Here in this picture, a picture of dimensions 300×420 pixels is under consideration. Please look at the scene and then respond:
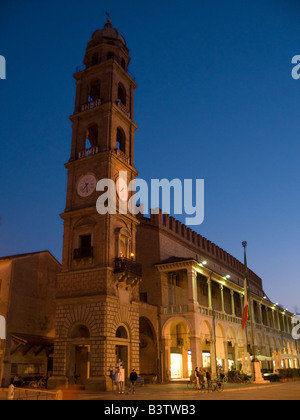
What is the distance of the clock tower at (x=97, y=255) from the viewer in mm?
29234

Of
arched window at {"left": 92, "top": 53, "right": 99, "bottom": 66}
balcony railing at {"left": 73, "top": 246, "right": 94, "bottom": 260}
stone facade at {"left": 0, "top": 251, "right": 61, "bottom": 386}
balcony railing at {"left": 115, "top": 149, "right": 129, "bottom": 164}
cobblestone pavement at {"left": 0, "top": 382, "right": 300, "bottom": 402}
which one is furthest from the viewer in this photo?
arched window at {"left": 92, "top": 53, "right": 99, "bottom": 66}

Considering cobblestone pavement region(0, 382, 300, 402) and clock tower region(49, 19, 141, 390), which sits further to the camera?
clock tower region(49, 19, 141, 390)

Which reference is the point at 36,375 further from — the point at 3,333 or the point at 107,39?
the point at 107,39

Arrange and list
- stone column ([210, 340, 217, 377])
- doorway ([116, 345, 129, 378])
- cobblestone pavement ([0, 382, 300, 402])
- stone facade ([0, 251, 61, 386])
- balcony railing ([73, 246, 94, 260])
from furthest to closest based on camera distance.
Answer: stone column ([210, 340, 217, 377]) < stone facade ([0, 251, 61, 386]) < balcony railing ([73, 246, 94, 260]) < doorway ([116, 345, 129, 378]) < cobblestone pavement ([0, 382, 300, 402])

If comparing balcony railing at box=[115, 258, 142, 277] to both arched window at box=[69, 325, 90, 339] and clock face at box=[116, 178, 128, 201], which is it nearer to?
arched window at box=[69, 325, 90, 339]

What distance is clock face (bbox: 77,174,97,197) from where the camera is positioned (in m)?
33.0

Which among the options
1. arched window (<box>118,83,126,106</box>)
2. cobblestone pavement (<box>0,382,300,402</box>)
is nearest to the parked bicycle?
cobblestone pavement (<box>0,382,300,402</box>)

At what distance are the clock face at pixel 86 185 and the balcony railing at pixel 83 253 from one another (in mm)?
4412

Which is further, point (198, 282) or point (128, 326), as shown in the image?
point (198, 282)

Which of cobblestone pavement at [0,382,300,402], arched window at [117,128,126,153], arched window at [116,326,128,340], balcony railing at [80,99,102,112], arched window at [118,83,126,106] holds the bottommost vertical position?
cobblestone pavement at [0,382,300,402]

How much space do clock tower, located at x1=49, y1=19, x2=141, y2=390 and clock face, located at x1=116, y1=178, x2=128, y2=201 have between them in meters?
0.09

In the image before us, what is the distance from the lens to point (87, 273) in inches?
1209
